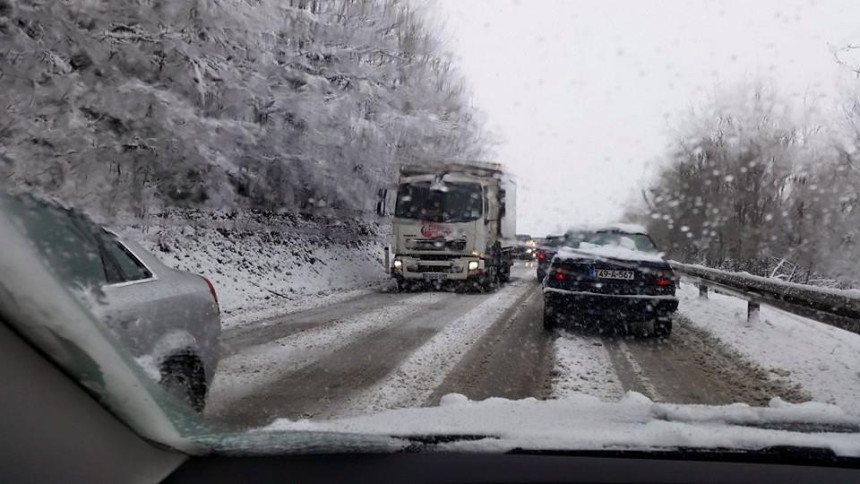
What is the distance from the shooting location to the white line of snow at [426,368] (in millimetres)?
4805

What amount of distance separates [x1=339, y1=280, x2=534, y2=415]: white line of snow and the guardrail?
3.64 meters

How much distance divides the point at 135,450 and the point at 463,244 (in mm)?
13803

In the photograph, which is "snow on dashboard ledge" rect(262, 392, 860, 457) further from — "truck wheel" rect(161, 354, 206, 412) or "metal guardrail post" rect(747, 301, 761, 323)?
"metal guardrail post" rect(747, 301, 761, 323)

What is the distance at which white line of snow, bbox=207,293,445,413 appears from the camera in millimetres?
4023

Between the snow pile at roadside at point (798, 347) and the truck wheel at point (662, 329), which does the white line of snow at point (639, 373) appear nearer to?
the truck wheel at point (662, 329)

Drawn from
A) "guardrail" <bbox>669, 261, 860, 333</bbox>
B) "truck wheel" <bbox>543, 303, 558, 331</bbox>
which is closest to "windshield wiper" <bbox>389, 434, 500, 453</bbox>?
"guardrail" <bbox>669, 261, 860, 333</bbox>

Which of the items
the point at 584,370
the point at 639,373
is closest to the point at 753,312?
the point at 639,373

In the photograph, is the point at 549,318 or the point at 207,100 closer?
the point at 207,100

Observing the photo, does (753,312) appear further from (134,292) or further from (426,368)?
(134,292)

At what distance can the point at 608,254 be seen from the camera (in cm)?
856

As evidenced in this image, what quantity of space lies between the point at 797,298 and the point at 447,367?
407cm

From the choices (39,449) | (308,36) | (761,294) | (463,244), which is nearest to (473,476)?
(39,449)

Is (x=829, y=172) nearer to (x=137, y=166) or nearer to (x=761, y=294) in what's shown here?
(x=761, y=294)

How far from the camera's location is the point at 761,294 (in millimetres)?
8258
